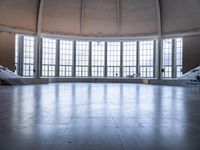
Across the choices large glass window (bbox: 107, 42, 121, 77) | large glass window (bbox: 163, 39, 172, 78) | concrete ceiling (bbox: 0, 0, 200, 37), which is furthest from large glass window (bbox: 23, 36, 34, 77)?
large glass window (bbox: 163, 39, 172, 78)

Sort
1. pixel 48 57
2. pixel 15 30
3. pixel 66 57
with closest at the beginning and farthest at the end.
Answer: pixel 15 30
pixel 48 57
pixel 66 57

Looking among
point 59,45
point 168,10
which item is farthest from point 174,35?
point 59,45

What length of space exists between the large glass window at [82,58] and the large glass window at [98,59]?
1.29m

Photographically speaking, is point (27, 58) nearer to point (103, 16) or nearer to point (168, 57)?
point (103, 16)

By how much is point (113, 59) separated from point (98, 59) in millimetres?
2762

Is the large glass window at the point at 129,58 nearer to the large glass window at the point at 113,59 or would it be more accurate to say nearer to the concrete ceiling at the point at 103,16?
the large glass window at the point at 113,59

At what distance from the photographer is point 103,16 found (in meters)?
39.8

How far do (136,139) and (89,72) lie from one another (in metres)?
40.8

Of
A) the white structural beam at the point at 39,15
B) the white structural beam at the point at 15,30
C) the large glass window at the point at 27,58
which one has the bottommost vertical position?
the large glass window at the point at 27,58

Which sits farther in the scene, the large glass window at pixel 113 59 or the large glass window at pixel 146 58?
the large glass window at pixel 113 59

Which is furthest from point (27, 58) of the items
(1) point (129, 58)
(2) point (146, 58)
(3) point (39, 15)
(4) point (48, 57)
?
(2) point (146, 58)

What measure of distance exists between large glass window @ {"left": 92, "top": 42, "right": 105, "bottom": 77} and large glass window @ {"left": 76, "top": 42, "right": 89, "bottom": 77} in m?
1.29

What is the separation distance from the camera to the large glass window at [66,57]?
4519 cm

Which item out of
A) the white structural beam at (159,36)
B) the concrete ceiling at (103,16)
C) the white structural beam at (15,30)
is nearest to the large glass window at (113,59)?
the concrete ceiling at (103,16)
